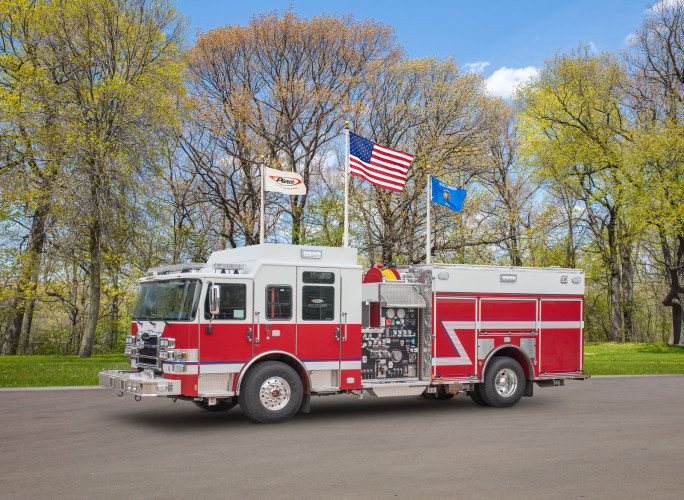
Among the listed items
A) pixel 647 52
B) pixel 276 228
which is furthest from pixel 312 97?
pixel 647 52

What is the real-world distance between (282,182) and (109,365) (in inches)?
427

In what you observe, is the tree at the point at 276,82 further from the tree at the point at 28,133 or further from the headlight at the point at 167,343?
the headlight at the point at 167,343

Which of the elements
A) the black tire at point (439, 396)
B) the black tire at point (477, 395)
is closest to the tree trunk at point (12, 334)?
the black tire at point (439, 396)

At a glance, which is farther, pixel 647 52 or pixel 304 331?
pixel 647 52

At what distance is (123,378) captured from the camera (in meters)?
11.6

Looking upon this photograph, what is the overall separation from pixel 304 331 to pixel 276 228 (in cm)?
2621

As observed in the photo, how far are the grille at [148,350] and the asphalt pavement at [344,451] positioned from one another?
104cm

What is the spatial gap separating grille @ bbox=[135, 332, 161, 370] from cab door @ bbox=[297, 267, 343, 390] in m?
2.42

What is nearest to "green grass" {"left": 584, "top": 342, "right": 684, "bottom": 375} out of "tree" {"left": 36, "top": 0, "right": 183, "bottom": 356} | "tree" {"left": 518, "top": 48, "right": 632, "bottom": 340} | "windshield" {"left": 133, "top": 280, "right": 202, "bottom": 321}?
"tree" {"left": 518, "top": 48, "right": 632, "bottom": 340}

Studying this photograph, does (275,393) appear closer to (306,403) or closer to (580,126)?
(306,403)

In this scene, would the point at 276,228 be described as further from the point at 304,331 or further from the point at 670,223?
the point at 304,331

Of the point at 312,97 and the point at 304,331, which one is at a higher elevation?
the point at 312,97

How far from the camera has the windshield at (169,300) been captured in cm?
1147

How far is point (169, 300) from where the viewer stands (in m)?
11.9
